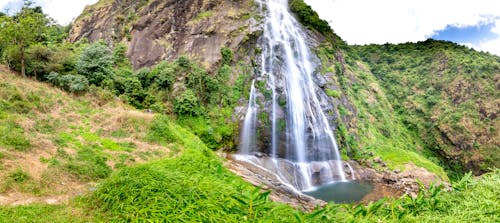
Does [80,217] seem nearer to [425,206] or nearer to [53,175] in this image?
[53,175]

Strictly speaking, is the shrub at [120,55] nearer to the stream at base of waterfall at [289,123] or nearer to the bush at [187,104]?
the bush at [187,104]

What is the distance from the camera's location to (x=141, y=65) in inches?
1073

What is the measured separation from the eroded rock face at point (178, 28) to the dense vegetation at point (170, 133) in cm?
203

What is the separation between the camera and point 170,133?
51.4 feet

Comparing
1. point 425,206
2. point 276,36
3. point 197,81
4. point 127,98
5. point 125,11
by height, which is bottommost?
point 425,206

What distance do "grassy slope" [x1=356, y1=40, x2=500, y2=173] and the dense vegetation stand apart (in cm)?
23

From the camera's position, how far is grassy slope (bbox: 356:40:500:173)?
34.9 metres

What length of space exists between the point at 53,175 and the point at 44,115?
6.81 m

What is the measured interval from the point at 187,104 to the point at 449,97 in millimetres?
37011

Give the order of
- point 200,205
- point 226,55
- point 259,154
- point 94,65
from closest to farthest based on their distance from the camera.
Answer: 1. point 200,205
2. point 94,65
3. point 259,154
4. point 226,55

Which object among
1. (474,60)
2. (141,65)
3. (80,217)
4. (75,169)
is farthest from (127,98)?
(474,60)

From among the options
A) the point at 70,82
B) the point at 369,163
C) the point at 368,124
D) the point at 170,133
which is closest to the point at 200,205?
the point at 170,133

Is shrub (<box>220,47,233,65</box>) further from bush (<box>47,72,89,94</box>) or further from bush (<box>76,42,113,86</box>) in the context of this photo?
bush (<box>47,72,89,94</box>)

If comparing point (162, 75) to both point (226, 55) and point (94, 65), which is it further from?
point (226, 55)
